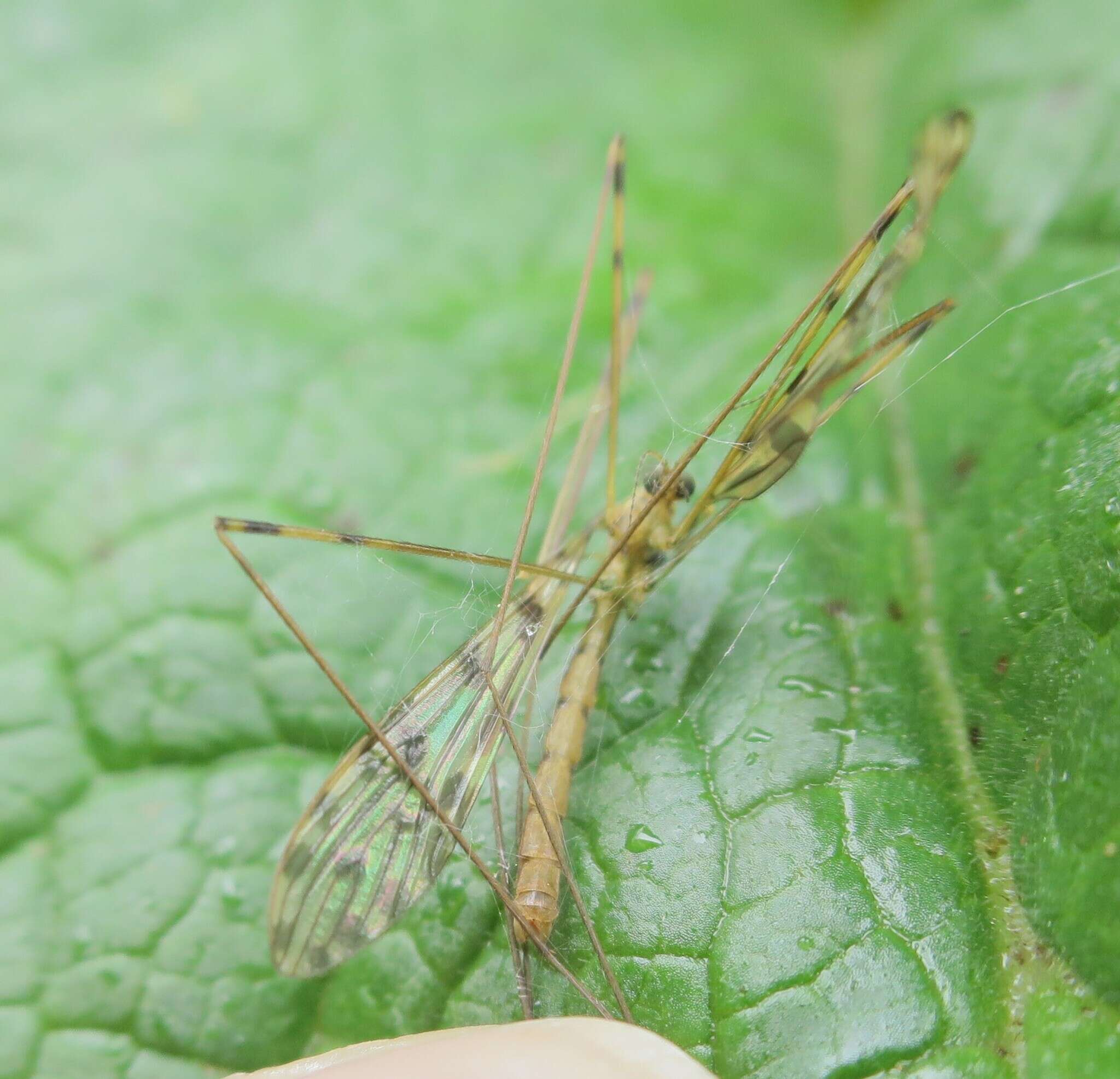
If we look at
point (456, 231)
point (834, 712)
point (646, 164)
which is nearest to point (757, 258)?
point (646, 164)

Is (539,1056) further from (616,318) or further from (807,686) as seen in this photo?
(616,318)

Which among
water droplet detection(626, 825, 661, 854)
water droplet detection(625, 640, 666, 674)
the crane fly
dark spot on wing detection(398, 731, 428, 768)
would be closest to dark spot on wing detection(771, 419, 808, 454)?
→ the crane fly

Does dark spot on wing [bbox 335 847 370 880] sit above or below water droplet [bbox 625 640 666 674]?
below

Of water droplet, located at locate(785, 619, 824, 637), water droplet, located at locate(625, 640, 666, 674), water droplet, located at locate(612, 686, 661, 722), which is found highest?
water droplet, located at locate(785, 619, 824, 637)

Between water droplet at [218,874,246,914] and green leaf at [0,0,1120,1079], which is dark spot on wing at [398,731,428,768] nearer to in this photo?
green leaf at [0,0,1120,1079]

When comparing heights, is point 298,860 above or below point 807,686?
below

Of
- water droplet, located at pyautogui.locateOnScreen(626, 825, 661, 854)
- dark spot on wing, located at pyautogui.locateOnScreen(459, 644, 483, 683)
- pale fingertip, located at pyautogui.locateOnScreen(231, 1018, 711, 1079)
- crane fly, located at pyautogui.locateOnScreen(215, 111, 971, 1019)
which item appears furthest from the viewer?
dark spot on wing, located at pyautogui.locateOnScreen(459, 644, 483, 683)

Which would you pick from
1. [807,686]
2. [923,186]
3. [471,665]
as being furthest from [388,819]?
[923,186]
